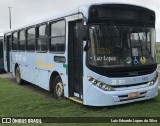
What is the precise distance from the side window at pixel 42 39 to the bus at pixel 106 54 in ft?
3.67

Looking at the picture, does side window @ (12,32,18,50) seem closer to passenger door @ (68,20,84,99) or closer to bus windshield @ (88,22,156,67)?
passenger door @ (68,20,84,99)

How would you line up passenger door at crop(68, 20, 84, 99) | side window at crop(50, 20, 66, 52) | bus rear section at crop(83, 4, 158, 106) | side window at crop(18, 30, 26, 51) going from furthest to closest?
side window at crop(18, 30, 26, 51)
side window at crop(50, 20, 66, 52)
passenger door at crop(68, 20, 84, 99)
bus rear section at crop(83, 4, 158, 106)

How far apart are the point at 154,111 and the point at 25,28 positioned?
330 inches

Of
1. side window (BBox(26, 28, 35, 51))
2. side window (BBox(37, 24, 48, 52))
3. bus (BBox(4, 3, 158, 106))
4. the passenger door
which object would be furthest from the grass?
side window (BBox(26, 28, 35, 51))

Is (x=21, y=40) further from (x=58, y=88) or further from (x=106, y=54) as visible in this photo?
(x=106, y=54)

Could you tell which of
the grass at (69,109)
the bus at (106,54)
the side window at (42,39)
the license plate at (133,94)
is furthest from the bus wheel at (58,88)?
the license plate at (133,94)

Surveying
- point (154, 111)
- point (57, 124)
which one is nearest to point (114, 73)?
point (154, 111)

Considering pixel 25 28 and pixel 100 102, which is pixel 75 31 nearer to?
pixel 100 102

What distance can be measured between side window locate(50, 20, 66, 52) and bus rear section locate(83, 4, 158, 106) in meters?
1.80

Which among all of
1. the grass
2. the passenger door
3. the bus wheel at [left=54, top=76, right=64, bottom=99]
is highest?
the passenger door

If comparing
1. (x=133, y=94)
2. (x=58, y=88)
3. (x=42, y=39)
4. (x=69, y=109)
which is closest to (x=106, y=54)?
(x=133, y=94)

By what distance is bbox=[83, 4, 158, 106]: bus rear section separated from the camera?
8.69 metres

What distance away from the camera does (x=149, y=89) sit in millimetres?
9469

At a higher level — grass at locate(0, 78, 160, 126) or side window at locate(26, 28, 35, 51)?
side window at locate(26, 28, 35, 51)
